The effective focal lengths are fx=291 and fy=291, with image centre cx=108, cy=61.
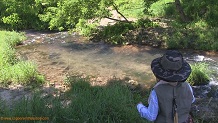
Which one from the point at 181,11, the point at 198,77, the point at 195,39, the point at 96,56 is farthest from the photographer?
the point at 181,11

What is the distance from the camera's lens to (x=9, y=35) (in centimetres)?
1285

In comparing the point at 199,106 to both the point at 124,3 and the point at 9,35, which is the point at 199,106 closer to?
the point at 124,3

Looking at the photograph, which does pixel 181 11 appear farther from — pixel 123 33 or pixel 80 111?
pixel 80 111

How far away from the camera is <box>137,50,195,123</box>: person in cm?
245

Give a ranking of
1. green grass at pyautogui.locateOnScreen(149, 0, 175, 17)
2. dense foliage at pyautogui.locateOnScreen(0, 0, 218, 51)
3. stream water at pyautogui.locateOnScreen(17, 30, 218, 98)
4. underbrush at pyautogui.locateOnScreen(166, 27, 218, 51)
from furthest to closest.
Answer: green grass at pyautogui.locateOnScreen(149, 0, 175, 17) < dense foliage at pyautogui.locateOnScreen(0, 0, 218, 51) < underbrush at pyautogui.locateOnScreen(166, 27, 218, 51) < stream water at pyautogui.locateOnScreen(17, 30, 218, 98)

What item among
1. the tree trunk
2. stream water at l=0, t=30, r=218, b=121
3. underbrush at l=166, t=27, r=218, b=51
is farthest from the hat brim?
the tree trunk

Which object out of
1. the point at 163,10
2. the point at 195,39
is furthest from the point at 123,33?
the point at 163,10

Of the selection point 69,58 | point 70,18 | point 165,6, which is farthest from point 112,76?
point 165,6

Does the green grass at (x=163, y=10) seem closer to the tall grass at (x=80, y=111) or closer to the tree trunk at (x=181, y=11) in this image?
the tree trunk at (x=181, y=11)

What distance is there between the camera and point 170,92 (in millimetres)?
2539

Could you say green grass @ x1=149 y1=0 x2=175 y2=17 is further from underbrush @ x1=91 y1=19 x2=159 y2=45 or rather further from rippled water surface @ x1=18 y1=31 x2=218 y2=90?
rippled water surface @ x1=18 y1=31 x2=218 y2=90

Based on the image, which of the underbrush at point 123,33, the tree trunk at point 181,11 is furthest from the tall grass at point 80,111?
the tree trunk at point 181,11

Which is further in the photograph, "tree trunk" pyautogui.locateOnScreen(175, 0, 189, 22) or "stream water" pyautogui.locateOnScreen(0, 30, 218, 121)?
"tree trunk" pyautogui.locateOnScreen(175, 0, 189, 22)

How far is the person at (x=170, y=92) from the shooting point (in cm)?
245
